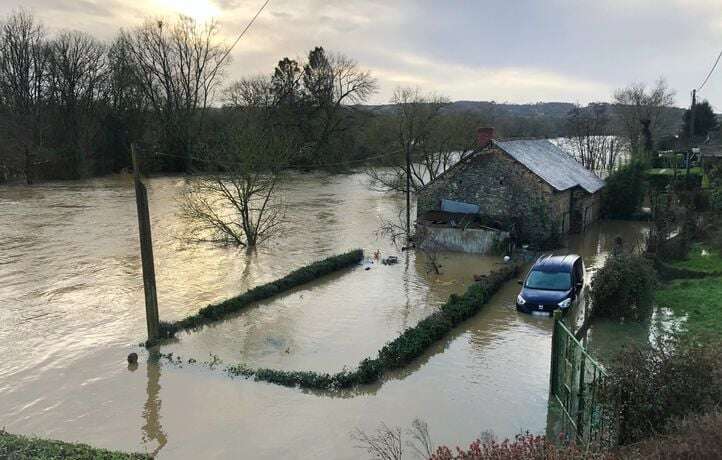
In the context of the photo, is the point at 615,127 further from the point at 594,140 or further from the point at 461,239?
the point at 461,239

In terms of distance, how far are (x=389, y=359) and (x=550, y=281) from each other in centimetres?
655

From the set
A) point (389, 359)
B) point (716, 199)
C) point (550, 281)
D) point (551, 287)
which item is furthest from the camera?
point (716, 199)

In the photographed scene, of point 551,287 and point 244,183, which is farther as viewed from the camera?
point 244,183

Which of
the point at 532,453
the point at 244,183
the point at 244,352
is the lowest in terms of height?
the point at 244,352

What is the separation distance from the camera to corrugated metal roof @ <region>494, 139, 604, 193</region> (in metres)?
26.3

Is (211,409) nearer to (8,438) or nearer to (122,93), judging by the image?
(8,438)

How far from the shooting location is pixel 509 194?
85.1 ft

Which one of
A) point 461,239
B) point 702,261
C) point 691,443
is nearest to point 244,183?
point 461,239

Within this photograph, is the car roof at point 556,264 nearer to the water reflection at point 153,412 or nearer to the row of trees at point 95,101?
the water reflection at point 153,412

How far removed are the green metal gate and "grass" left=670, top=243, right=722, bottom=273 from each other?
10832 millimetres

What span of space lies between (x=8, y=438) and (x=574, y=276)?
15217 mm

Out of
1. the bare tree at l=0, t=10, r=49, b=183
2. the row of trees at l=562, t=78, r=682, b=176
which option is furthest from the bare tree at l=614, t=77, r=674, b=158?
the bare tree at l=0, t=10, r=49, b=183

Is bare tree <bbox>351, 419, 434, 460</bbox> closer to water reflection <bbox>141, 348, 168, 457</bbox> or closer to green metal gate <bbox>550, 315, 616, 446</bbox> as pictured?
green metal gate <bbox>550, 315, 616, 446</bbox>

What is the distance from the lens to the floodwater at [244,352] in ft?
35.4
